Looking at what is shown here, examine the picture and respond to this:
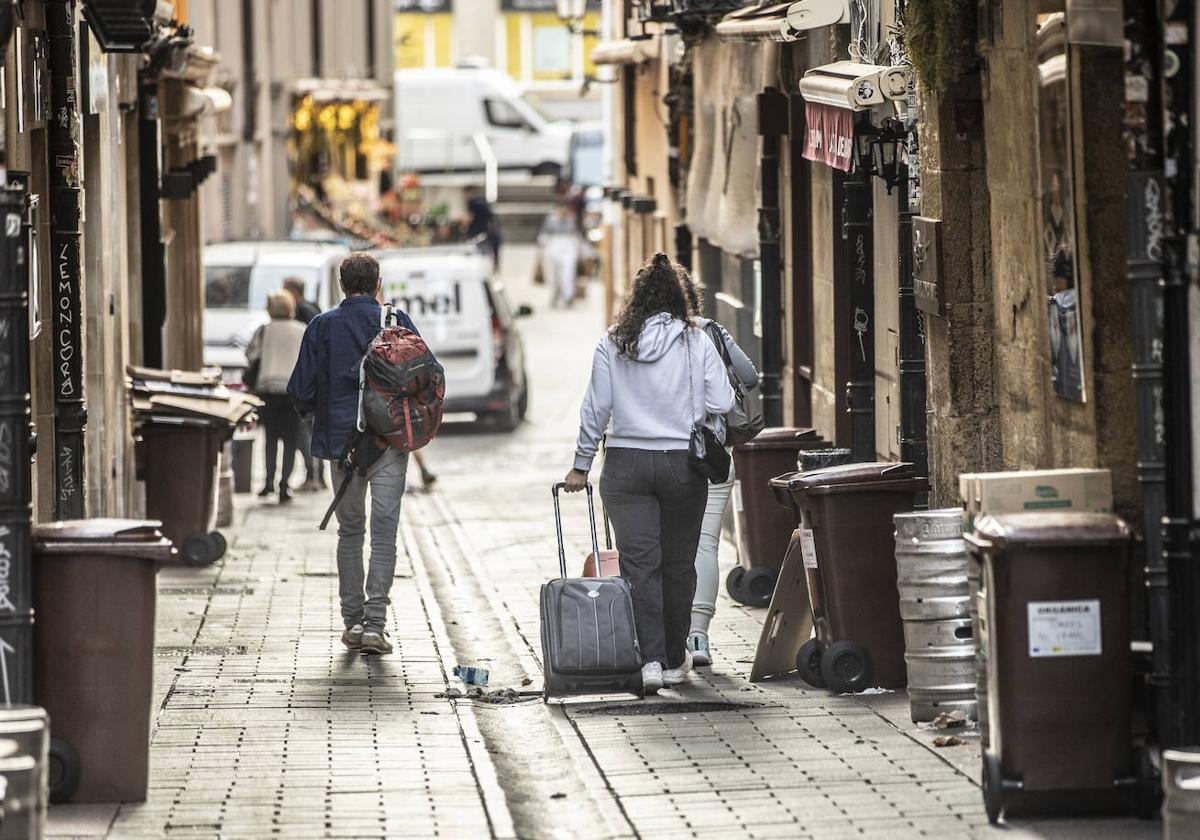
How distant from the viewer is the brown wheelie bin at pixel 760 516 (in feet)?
41.1

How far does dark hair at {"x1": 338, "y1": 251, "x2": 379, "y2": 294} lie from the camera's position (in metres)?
11.5

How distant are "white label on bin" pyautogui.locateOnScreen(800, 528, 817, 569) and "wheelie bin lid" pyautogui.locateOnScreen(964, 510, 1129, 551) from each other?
→ 90.8 inches

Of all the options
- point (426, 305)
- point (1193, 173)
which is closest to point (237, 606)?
point (1193, 173)

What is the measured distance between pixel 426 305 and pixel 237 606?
12088mm

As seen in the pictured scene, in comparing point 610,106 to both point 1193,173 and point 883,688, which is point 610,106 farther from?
point 1193,173

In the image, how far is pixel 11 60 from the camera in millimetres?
10375

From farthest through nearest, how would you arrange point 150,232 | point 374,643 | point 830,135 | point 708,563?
point 150,232 < point 830,135 < point 374,643 < point 708,563

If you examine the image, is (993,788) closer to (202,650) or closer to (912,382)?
(912,382)

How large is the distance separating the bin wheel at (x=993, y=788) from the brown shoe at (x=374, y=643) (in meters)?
4.44

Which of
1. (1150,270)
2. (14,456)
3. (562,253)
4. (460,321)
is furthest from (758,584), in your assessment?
(562,253)

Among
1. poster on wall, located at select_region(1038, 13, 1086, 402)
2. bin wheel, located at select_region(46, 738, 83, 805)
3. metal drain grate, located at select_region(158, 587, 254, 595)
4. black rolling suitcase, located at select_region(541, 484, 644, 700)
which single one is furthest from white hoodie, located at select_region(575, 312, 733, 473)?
metal drain grate, located at select_region(158, 587, 254, 595)

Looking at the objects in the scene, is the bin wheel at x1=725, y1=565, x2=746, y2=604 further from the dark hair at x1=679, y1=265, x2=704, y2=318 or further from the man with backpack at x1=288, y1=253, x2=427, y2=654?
the dark hair at x1=679, y1=265, x2=704, y2=318

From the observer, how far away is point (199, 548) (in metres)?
14.9

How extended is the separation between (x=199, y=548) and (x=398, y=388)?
4.21m
